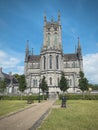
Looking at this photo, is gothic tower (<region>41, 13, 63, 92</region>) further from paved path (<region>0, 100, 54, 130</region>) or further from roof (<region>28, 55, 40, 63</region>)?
paved path (<region>0, 100, 54, 130</region>)

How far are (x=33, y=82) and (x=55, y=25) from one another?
29172 millimetres

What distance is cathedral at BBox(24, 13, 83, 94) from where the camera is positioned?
60719 mm

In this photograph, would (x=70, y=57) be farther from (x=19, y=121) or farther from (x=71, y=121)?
(x=19, y=121)

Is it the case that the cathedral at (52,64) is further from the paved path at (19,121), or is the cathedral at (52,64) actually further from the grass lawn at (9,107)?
the paved path at (19,121)

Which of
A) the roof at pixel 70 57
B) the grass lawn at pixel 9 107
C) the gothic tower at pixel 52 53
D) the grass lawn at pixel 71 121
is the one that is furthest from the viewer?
the roof at pixel 70 57

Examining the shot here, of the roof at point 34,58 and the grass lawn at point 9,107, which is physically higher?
the roof at point 34,58

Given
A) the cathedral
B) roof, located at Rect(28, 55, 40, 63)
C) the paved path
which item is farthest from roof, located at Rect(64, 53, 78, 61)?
the paved path

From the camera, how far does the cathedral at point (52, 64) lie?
6072cm

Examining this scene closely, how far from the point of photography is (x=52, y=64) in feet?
203

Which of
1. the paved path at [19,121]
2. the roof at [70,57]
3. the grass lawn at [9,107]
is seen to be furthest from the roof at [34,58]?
the paved path at [19,121]

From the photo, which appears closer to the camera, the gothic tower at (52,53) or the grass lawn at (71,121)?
the grass lawn at (71,121)

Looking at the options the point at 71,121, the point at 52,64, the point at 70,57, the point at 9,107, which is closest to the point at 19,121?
the point at 71,121

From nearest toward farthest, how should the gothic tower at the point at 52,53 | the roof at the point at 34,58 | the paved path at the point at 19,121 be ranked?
the paved path at the point at 19,121, the gothic tower at the point at 52,53, the roof at the point at 34,58

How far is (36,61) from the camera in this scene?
70812 millimetres
